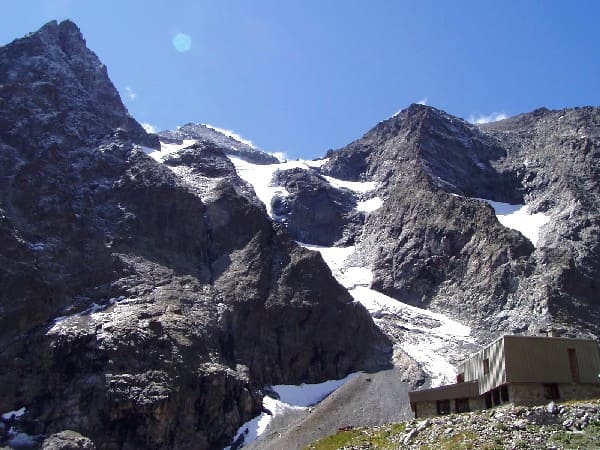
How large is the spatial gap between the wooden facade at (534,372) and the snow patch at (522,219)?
109m

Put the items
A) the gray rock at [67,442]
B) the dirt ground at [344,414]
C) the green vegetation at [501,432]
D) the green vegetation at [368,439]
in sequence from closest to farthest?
the green vegetation at [501,432]
the green vegetation at [368,439]
the gray rock at [67,442]
the dirt ground at [344,414]

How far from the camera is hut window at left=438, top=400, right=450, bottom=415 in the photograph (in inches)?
2253

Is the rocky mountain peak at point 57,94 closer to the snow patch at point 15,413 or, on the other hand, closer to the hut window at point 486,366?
the snow patch at point 15,413

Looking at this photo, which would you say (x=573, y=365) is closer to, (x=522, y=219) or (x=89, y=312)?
(x=89, y=312)

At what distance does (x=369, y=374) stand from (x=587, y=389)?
56.1m

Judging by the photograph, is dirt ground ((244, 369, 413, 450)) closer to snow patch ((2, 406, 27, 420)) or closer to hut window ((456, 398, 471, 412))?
snow patch ((2, 406, 27, 420))

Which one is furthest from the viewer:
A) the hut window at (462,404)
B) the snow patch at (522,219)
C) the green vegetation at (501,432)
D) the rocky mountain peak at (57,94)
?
the snow patch at (522,219)

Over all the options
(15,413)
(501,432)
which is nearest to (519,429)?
(501,432)

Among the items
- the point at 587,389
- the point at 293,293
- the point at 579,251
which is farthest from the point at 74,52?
the point at 587,389

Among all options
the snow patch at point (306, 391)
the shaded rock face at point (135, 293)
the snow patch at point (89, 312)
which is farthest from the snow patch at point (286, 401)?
the snow patch at point (89, 312)

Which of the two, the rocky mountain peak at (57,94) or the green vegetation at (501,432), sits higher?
the rocky mountain peak at (57,94)

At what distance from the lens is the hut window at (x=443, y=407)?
188 ft

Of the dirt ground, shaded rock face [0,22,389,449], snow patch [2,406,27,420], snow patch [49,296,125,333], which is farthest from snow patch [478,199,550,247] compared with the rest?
snow patch [2,406,27,420]

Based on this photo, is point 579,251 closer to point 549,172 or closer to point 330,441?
point 549,172
